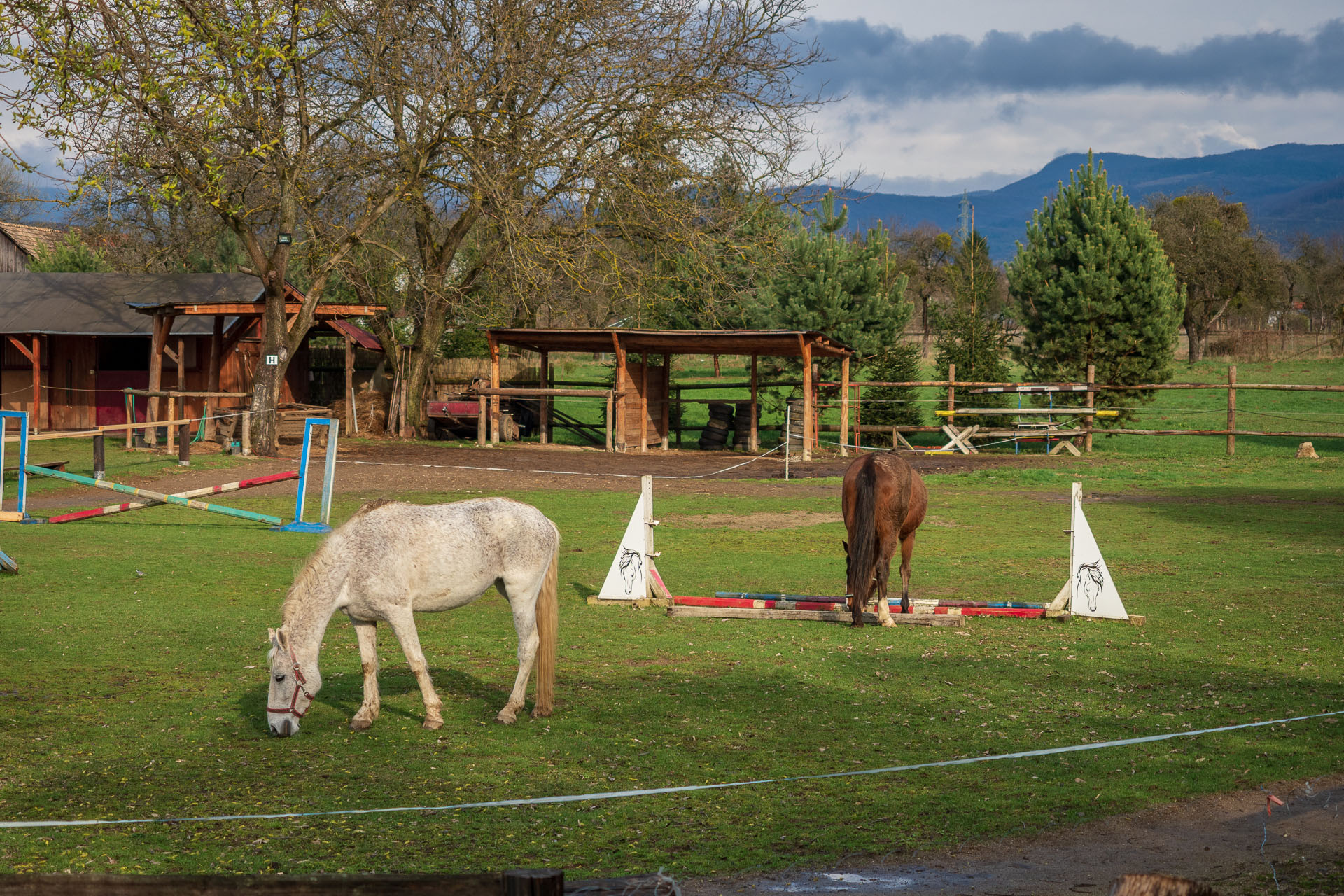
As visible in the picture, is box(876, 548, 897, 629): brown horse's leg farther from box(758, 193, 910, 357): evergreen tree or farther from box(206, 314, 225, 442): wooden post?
box(758, 193, 910, 357): evergreen tree

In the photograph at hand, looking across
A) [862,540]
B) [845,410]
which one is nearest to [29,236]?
[845,410]

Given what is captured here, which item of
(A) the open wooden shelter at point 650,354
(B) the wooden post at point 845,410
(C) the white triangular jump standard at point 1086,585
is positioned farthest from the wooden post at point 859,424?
(C) the white triangular jump standard at point 1086,585

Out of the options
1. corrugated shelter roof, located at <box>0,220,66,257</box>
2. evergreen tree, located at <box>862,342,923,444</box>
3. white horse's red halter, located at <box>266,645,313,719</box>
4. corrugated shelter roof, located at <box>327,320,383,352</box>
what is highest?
corrugated shelter roof, located at <box>0,220,66,257</box>

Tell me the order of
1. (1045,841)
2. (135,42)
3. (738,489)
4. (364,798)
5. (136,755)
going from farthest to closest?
1. (738,489)
2. (135,42)
3. (136,755)
4. (364,798)
5. (1045,841)

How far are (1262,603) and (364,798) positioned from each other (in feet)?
30.5

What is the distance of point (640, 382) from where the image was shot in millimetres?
30016

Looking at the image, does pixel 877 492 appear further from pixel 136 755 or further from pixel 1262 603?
pixel 136 755

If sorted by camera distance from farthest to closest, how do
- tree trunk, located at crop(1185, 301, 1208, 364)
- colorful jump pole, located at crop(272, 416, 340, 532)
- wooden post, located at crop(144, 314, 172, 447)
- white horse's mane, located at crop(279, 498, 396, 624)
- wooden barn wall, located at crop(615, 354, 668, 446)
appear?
tree trunk, located at crop(1185, 301, 1208, 364) < wooden barn wall, located at crop(615, 354, 668, 446) < wooden post, located at crop(144, 314, 172, 447) < colorful jump pole, located at crop(272, 416, 340, 532) < white horse's mane, located at crop(279, 498, 396, 624)

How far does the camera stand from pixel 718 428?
1236 inches

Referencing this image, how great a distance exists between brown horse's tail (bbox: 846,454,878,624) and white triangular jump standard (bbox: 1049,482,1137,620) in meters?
1.93

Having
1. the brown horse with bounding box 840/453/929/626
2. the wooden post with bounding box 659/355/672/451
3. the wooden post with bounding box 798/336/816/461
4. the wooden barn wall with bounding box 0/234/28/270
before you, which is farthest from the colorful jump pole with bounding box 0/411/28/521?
the wooden barn wall with bounding box 0/234/28/270

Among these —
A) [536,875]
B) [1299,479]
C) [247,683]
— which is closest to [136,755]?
[247,683]

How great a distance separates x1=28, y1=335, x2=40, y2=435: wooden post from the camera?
28.5 meters

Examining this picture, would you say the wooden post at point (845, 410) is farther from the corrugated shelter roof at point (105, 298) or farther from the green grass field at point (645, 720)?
the corrugated shelter roof at point (105, 298)
